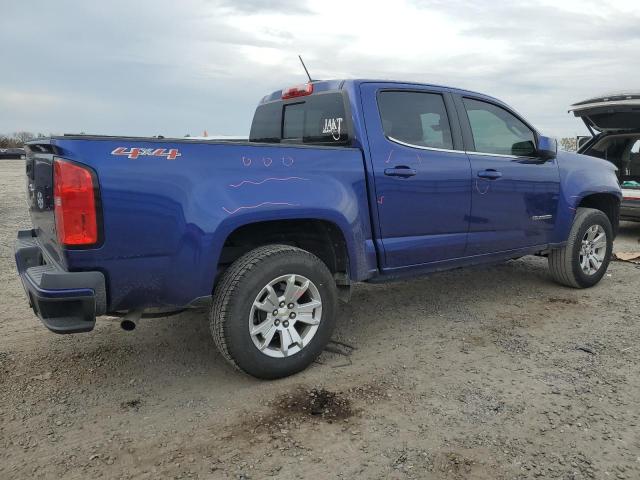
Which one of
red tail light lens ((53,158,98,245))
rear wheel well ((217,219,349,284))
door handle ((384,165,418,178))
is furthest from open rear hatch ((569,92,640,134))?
red tail light lens ((53,158,98,245))

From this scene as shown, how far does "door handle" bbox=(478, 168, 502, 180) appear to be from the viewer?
14.3 feet

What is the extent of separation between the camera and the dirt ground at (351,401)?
99.3 inches

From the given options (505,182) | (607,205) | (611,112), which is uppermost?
(611,112)

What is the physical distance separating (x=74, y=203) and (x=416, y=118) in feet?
8.48

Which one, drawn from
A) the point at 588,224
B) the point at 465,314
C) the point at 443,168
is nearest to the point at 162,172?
the point at 443,168

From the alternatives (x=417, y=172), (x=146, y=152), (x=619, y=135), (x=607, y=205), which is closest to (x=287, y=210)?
(x=146, y=152)

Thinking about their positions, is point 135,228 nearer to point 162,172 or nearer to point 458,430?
point 162,172

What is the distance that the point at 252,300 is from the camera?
312 centimetres

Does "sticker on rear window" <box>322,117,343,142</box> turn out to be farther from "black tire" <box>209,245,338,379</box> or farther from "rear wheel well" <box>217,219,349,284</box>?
"black tire" <box>209,245,338,379</box>

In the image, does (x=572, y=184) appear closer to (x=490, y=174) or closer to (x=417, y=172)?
(x=490, y=174)

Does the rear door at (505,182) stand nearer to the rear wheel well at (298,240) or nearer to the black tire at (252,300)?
the rear wheel well at (298,240)

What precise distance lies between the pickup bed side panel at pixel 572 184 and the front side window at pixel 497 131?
0.49 meters

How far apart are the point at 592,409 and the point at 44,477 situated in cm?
286

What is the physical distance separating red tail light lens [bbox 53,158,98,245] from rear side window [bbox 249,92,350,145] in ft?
5.98
